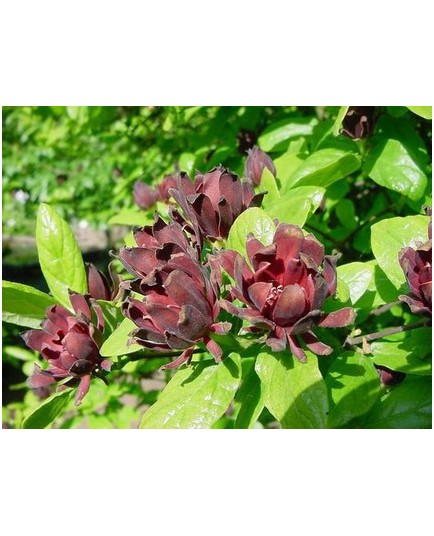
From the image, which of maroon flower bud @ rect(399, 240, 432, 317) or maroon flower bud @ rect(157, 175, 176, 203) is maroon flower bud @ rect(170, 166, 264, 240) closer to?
maroon flower bud @ rect(399, 240, 432, 317)

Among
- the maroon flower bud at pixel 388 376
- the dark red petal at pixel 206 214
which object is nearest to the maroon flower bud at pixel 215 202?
the dark red petal at pixel 206 214

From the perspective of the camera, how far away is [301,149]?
1.84m

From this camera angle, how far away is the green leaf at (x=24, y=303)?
1.32m

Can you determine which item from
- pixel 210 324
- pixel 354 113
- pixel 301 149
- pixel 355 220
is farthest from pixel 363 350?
pixel 355 220

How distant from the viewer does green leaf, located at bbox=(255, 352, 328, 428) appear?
97 centimetres

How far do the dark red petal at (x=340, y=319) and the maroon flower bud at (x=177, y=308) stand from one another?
17 cm

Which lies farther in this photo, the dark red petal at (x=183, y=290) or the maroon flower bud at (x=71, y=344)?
the maroon flower bud at (x=71, y=344)

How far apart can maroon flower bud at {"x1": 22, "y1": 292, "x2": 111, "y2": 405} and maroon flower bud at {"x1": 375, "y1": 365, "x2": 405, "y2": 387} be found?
62 centimetres

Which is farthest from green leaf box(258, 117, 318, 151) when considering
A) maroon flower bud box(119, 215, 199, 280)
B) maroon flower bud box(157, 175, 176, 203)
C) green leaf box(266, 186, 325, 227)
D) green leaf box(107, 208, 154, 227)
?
maroon flower bud box(119, 215, 199, 280)

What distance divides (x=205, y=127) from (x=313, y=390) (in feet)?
5.93

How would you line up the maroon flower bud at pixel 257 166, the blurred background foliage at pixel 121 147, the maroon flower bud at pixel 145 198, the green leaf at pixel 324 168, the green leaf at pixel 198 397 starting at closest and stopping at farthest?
the green leaf at pixel 198 397, the green leaf at pixel 324 168, the maroon flower bud at pixel 257 166, the maroon flower bud at pixel 145 198, the blurred background foliage at pixel 121 147

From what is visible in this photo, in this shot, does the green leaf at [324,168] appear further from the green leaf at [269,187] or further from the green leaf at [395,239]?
the green leaf at [395,239]

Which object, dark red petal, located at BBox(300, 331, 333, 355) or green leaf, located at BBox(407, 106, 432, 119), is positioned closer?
dark red petal, located at BBox(300, 331, 333, 355)

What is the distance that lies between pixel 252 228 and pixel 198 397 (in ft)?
1.12
